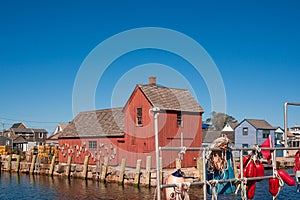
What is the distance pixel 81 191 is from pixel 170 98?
15266 millimetres

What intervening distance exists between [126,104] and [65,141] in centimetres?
1298

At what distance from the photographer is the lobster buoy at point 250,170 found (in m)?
8.52

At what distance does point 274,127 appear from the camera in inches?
2869

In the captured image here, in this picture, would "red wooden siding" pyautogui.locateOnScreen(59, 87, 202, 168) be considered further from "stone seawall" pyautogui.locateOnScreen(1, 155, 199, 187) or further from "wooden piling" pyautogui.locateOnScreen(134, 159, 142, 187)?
"wooden piling" pyautogui.locateOnScreen(134, 159, 142, 187)

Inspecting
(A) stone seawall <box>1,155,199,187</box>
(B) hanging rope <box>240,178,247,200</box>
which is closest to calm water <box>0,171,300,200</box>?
(A) stone seawall <box>1,155,199,187</box>

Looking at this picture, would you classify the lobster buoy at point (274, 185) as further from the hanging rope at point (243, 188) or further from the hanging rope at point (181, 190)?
the hanging rope at point (181, 190)

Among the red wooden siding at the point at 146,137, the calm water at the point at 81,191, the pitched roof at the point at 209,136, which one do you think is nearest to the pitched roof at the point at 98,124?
the red wooden siding at the point at 146,137

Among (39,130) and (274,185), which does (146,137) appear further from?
(39,130)

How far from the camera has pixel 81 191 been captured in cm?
3212

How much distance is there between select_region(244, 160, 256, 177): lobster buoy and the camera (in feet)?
27.9

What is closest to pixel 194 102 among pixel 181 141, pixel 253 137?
pixel 181 141

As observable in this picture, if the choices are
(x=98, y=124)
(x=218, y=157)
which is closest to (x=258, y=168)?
(x=218, y=157)

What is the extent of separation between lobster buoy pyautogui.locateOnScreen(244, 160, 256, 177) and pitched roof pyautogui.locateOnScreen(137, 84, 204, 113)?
31.3 metres

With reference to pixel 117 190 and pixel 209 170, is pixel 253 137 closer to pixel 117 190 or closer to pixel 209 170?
pixel 117 190
